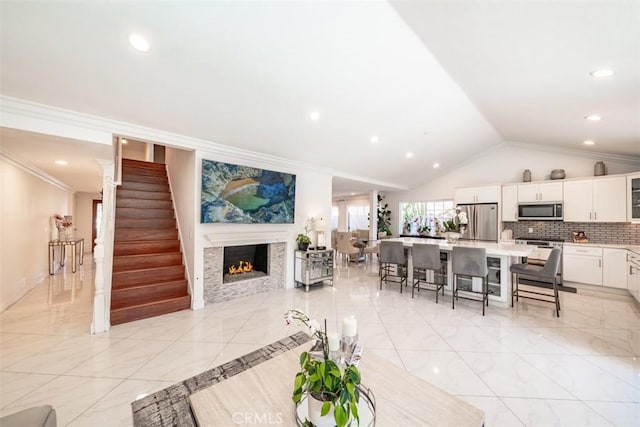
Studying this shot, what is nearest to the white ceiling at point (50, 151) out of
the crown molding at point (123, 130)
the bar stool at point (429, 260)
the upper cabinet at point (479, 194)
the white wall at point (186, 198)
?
the crown molding at point (123, 130)

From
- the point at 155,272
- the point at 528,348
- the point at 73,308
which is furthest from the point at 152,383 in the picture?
the point at 528,348

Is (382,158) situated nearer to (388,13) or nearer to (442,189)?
(442,189)

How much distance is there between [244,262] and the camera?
4859mm

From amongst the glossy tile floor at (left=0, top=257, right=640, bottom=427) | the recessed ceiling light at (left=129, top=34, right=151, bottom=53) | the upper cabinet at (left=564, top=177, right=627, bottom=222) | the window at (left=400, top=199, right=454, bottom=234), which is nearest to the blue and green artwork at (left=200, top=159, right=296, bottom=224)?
the glossy tile floor at (left=0, top=257, right=640, bottom=427)

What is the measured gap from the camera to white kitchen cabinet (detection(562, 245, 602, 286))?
15.5 ft

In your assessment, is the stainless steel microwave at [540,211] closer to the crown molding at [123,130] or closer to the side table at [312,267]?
the side table at [312,267]

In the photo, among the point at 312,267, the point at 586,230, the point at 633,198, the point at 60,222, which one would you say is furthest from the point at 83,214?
the point at 633,198

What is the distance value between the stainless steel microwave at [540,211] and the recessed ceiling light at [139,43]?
7294 millimetres

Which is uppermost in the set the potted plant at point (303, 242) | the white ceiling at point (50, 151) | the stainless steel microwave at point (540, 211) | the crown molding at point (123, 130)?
the crown molding at point (123, 130)

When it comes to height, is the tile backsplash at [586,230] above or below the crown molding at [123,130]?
below

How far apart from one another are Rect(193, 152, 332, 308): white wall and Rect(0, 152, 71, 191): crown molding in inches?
108

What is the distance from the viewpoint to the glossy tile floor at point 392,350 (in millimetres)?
1880

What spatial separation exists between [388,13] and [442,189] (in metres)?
6.30

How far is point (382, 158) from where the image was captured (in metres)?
5.76
